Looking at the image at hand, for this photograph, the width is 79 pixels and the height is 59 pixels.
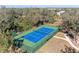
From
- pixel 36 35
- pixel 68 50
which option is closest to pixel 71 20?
pixel 68 50

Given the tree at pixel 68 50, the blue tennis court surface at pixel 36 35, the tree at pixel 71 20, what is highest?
the tree at pixel 71 20

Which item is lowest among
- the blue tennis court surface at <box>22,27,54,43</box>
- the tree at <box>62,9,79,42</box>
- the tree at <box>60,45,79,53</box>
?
the tree at <box>60,45,79,53</box>

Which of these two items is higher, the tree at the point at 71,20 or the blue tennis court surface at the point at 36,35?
the tree at the point at 71,20

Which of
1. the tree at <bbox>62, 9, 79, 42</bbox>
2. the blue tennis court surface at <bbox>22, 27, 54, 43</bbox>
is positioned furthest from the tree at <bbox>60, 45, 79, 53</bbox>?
the blue tennis court surface at <bbox>22, 27, 54, 43</bbox>

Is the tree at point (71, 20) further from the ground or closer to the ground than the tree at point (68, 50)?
further from the ground

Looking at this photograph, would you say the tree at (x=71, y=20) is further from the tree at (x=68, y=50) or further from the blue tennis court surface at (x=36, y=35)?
the blue tennis court surface at (x=36, y=35)

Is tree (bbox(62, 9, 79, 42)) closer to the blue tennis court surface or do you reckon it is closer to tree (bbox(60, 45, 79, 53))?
tree (bbox(60, 45, 79, 53))

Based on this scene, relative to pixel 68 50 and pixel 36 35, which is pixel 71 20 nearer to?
pixel 68 50

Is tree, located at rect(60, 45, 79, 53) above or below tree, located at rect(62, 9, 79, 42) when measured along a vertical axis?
below

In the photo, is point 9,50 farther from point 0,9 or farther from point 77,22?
point 77,22

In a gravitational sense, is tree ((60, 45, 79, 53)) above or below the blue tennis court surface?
below

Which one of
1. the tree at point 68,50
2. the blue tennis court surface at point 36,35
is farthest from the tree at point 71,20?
the blue tennis court surface at point 36,35
